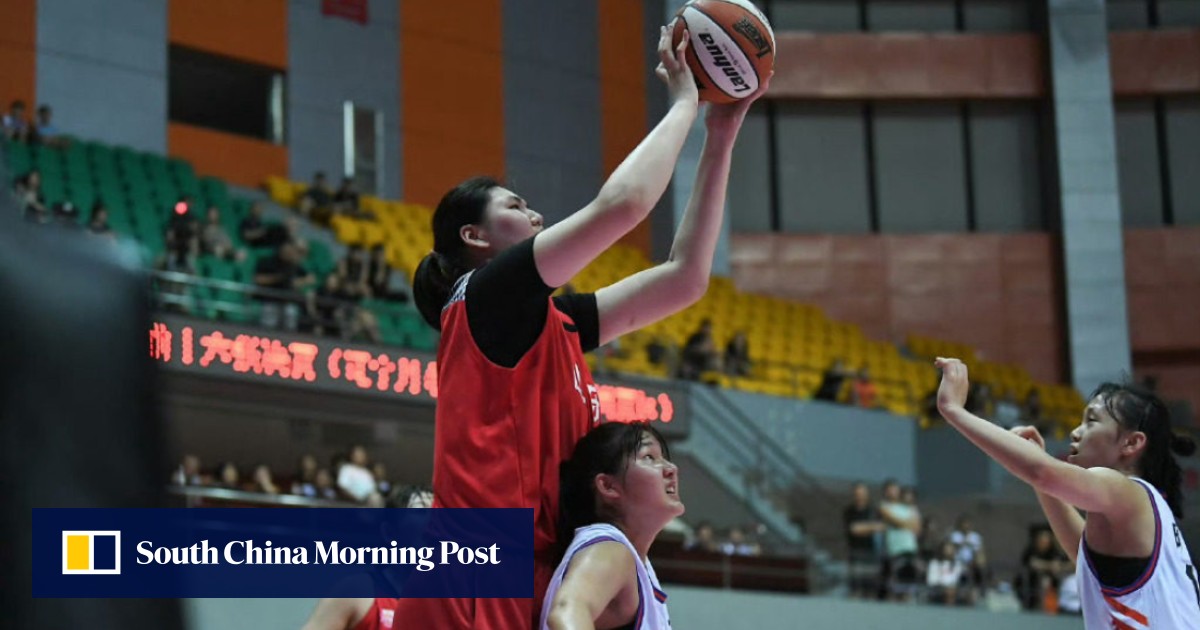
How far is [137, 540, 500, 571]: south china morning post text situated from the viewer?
141 centimetres

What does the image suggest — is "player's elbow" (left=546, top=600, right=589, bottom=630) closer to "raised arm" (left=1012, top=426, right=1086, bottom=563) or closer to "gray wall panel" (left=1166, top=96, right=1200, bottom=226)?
"raised arm" (left=1012, top=426, right=1086, bottom=563)

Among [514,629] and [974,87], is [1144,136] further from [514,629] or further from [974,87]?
[514,629]

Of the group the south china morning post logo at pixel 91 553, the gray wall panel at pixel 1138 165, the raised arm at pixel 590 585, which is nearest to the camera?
the south china morning post logo at pixel 91 553

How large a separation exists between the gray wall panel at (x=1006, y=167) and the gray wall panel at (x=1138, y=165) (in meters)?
1.14

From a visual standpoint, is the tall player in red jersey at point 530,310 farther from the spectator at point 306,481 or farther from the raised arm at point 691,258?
the spectator at point 306,481

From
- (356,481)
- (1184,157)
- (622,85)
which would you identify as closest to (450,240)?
(356,481)

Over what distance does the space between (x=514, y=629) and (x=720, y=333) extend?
48.5ft

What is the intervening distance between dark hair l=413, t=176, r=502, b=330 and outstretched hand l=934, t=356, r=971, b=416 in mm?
1242

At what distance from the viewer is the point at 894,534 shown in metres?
13.8

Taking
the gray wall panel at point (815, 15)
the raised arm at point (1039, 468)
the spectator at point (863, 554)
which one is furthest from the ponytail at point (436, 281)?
the gray wall panel at point (815, 15)

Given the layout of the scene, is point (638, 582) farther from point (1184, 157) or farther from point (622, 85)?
point (1184, 157)

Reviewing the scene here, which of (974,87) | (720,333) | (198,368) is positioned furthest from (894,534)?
(974,87)

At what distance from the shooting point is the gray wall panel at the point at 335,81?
17.7m

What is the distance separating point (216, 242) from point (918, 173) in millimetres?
12019
